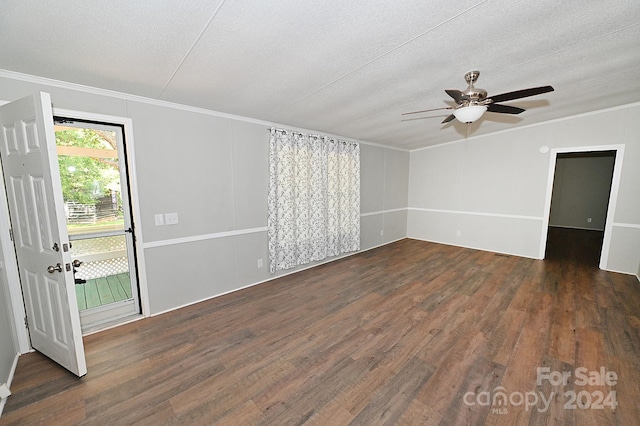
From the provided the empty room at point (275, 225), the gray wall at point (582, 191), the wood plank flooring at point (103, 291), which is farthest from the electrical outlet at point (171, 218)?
the gray wall at point (582, 191)

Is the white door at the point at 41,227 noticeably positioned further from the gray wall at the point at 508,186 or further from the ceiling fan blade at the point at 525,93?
the gray wall at the point at 508,186

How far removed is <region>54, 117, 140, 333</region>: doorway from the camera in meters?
2.48

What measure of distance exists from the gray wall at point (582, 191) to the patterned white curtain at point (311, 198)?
6.65m

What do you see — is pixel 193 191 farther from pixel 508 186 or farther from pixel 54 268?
pixel 508 186

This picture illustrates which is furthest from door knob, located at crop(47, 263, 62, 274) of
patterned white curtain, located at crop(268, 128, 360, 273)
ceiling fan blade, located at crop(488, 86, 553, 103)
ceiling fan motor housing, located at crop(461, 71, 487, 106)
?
ceiling fan blade, located at crop(488, 86, 553, 103)

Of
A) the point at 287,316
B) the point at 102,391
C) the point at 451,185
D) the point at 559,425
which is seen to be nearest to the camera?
the point at 559,425

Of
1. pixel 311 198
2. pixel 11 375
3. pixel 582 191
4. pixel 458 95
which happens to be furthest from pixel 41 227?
pixel 582 191

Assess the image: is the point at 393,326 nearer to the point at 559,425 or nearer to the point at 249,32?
the point at 559,425

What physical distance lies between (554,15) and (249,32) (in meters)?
2.07

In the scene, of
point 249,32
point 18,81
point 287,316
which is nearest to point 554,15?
point 249,32

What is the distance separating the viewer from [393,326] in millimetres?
2654

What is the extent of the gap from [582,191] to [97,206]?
11503 mm

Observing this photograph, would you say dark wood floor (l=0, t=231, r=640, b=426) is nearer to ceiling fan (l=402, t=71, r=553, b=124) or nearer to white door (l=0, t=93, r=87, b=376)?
white door (l=0, t=93, r=87, b=376)

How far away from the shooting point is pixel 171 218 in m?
2.88
